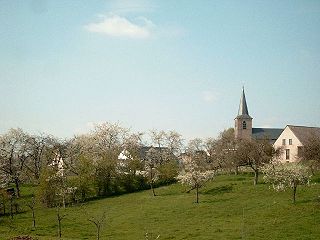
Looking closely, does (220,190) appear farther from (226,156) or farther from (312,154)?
(226,156)

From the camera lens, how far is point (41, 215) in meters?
50.7

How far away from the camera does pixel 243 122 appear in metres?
127

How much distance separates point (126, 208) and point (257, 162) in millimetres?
21005

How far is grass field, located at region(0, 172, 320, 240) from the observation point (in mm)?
33250

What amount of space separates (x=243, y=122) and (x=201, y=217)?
90629mm

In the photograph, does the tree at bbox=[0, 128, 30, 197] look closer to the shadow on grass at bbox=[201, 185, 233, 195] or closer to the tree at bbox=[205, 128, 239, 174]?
the shadow on grass at bbox=[201, 185, 233, 195]

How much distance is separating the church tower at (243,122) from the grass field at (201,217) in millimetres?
71235

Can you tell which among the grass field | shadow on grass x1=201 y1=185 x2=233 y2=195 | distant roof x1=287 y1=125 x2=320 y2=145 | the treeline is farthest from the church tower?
shadow on grass x1=201 y1=185 x2=233 y2=195

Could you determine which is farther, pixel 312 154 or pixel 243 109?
pixel 243 109

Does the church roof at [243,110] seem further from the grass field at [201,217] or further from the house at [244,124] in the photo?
the grass field at [201,217]

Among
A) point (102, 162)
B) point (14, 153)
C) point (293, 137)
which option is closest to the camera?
point (102, 162)

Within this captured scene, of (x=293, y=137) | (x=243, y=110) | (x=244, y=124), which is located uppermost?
(x=243, y=110)

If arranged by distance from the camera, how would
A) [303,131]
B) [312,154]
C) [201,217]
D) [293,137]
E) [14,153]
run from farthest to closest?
1. [303,131]
2. [293,137]
3. [14,153]
4. [312,154]
5. [201,217]

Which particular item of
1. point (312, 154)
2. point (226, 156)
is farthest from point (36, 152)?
point (312, 154)
